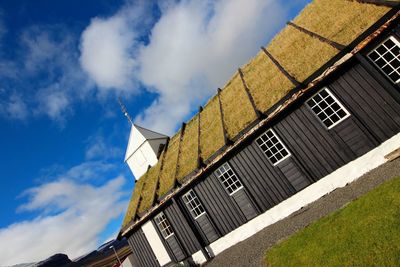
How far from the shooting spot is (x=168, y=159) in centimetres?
2156

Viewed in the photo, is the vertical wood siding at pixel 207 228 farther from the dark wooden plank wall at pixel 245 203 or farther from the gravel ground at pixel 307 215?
the gravel ground at pixel 307 215

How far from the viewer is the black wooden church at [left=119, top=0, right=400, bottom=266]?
11.3 m

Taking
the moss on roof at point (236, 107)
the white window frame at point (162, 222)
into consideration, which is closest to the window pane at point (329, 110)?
the moss on roof at point (236, 107)

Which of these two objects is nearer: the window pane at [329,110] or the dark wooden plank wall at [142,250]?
the window pane at [329,110]

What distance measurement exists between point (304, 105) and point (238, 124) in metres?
3.57

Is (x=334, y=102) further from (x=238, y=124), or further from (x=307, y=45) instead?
(x=238, y=124)

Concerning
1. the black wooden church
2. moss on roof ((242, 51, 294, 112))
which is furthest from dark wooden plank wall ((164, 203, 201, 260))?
moss on roof ((242, 51, 294, 112))

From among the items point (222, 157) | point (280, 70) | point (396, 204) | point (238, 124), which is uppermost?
point (280, 70)

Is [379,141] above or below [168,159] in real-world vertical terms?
below

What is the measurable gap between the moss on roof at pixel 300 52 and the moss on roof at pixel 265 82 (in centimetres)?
Answer: 55

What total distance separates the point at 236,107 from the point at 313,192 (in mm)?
6403

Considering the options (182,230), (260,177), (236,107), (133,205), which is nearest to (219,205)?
(260,177)

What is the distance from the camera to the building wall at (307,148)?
1130 centimetres

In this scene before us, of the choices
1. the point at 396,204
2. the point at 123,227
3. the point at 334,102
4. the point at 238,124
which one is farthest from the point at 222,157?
the point at 123,227
